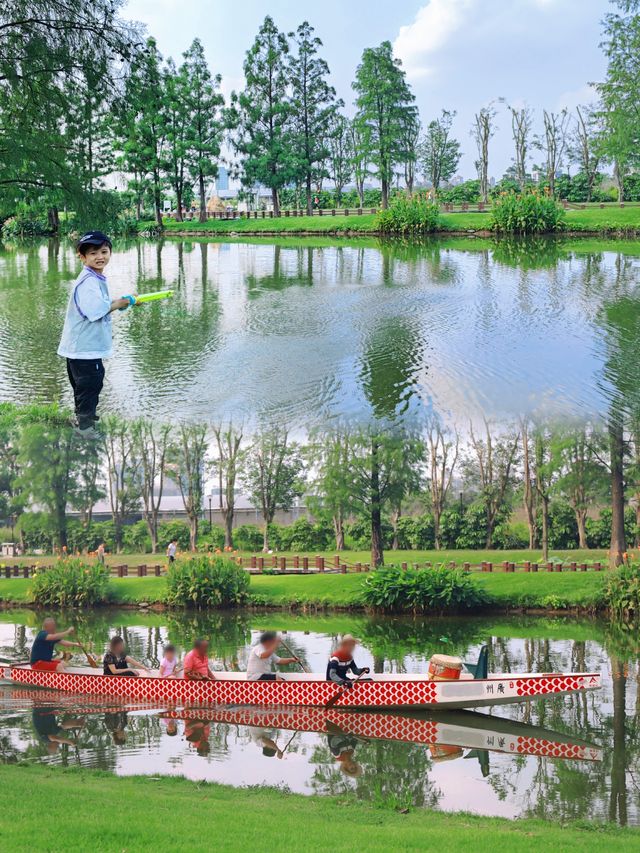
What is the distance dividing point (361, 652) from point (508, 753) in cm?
872

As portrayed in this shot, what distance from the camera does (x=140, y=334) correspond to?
24.6 meters

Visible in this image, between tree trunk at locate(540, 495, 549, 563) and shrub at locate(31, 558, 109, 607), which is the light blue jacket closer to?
shrub at locate(31, 558, 109, 607)

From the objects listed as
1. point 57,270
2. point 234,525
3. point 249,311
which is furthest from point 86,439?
point 249,311

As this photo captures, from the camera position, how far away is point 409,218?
164ft

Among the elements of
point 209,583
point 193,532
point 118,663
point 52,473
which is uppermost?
point 118,663

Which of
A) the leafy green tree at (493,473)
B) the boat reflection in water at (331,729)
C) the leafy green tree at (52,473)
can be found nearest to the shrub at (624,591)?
the boat reflection in water at (331,729)

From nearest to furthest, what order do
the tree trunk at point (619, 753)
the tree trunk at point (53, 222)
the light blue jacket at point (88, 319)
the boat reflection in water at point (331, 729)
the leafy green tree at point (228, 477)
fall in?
the tree trunk at point (619, 753)
the light blue jacket at point (88, 319)
the boat reflection in water at point (331, 729)
the leafy green tree at point (228, 477)
the tree trunk at point (53, 222)

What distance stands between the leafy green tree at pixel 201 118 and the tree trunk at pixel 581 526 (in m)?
32.0

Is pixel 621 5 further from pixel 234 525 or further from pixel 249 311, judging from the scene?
pixel 249 311

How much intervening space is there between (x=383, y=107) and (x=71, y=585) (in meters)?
39.1

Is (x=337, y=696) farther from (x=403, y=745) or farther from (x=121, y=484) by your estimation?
(x=121, y=484)

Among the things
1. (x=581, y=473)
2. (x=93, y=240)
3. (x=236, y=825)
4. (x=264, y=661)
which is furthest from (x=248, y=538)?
(x=236, y=825)

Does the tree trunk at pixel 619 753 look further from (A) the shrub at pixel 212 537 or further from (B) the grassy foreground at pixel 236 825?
(A) the shrub at pixel 212 537

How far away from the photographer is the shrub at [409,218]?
49625mm
